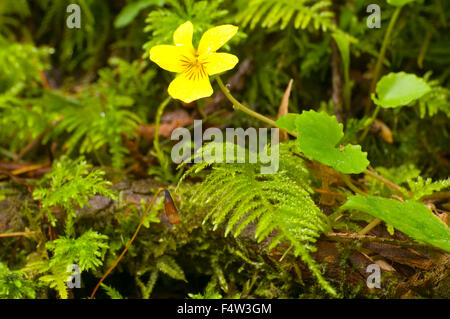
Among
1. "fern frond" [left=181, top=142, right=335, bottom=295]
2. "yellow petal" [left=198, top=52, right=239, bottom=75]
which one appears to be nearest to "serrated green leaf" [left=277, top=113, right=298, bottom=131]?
"fern frond" [left=181, top=142, right=335, bottom=295]

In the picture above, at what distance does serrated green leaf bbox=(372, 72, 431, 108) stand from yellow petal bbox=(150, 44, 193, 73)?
661 millimetres

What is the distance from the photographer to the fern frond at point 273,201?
40.9 inches

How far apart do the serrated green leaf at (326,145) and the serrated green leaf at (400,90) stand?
33cm

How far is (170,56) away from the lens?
44.6 inches

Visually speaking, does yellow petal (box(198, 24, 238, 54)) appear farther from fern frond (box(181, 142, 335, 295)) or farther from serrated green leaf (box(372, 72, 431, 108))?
serrated green leaf (box(372, 72, 431, 108))

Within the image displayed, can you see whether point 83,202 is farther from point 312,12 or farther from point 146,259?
point 312,12

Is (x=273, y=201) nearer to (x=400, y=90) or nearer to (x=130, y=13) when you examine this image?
(x=400, y=90)

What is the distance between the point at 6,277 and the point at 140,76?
1.19 meters

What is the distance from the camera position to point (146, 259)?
54.9 inches

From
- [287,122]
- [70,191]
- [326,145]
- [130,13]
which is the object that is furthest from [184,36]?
[130,13]

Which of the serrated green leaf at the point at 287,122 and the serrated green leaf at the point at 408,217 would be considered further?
the serrated green leaf at the point at 287,122

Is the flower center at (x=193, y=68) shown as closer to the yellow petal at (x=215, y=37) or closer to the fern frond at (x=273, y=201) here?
the yellow petal at (x=215, y=37)

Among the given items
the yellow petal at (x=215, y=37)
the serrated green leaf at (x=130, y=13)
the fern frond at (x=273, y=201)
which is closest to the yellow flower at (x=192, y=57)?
the yellow petal at (x=215, y=37)

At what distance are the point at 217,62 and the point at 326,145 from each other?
1.25 ft
